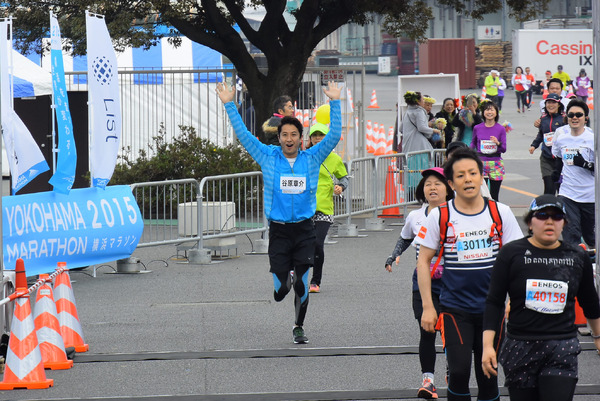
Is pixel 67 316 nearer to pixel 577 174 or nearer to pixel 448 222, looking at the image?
pixel 448 222

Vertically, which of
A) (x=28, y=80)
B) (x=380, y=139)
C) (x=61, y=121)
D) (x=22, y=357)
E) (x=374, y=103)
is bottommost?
(x=22, y=357)

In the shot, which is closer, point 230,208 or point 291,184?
point 291,184

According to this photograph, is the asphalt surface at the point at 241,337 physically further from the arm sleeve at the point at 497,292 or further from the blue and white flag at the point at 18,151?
the arm sleeve at the point at 497,292

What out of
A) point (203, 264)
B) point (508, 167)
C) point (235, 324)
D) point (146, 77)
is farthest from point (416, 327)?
point (508, 167)

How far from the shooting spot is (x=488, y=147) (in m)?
14.1

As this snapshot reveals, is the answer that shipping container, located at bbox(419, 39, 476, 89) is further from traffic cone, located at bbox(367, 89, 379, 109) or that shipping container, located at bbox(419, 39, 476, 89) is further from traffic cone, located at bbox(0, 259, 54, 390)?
traffic cone, located at bbox(0, 259, 54, 390)

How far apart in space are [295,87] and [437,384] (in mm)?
12087

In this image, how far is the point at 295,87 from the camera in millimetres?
18641

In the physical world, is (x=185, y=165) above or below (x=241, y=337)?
above

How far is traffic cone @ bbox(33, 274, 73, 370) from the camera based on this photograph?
767 cm

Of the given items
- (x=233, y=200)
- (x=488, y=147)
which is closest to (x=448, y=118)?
(x=488, y=147)

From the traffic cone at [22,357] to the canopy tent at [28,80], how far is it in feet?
25.4

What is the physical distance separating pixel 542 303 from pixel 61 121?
22.5 feet

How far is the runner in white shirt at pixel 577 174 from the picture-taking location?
1033cm
